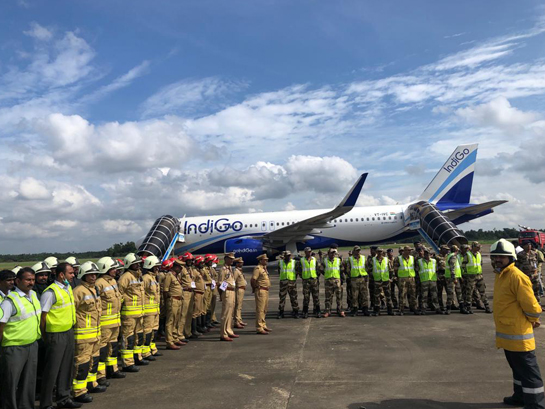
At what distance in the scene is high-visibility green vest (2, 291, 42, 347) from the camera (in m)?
4.57

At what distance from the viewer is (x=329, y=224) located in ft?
85.5

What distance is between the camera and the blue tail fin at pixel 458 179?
27.2 metres

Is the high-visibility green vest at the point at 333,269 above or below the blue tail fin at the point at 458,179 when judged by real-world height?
below

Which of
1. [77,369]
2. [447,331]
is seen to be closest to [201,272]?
[77,369]

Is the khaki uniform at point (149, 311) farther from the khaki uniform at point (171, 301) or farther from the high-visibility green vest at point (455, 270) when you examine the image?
the high-visibility green vest at point (455, 270)

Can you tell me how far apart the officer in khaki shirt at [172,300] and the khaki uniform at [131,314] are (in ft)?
4.30

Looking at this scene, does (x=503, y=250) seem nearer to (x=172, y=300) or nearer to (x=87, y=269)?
(x=87, y=269)

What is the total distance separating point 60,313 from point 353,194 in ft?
63.6

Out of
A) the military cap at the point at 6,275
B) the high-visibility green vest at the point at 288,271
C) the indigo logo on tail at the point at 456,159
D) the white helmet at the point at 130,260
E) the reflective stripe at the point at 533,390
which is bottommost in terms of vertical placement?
the reflective stripe at the point at 533,390

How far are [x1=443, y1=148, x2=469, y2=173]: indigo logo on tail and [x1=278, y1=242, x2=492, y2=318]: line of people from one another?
17893mm

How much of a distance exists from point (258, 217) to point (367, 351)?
19.7m

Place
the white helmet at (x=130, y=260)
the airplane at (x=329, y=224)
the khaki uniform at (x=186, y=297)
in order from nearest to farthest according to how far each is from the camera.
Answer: the white helmet at (x=130, y=260), the khaki uniform at (x=186, y=297), the airplane at (x=329, y=224)

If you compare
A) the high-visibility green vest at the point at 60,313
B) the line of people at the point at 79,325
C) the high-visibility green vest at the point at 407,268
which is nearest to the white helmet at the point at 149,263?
the line of people at the point at 79,325

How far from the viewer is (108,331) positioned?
595 centimetres
